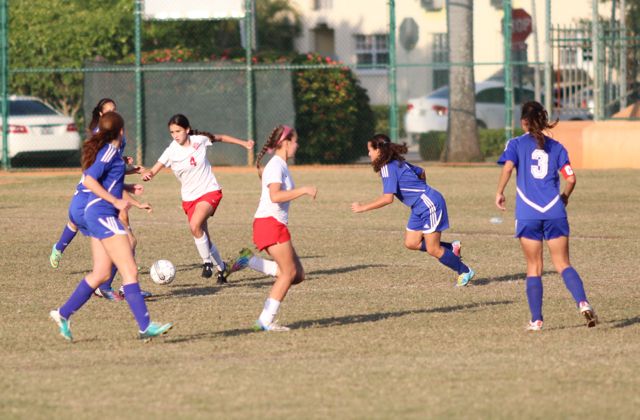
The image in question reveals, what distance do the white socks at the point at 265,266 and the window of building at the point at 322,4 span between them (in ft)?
144

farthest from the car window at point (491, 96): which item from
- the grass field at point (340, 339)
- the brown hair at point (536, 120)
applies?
the brown hair at point (536, 120)

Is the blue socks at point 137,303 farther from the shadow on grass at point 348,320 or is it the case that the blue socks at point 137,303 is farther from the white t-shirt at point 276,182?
the white t-shirt at point 276,182

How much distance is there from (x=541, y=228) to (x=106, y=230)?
3.10 m

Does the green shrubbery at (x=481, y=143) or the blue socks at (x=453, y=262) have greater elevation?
the green shrubbery at (x=481, y=143)

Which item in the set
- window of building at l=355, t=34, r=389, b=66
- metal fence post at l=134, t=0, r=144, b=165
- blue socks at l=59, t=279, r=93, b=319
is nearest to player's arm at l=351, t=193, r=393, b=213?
blue socks at l=59, t=279, r=93, b=319

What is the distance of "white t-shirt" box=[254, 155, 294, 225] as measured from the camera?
9.91m

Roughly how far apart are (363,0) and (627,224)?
36412 mm

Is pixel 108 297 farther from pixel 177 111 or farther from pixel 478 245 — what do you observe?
pixel 177 111

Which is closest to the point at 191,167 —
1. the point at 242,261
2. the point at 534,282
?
the point at 242,261

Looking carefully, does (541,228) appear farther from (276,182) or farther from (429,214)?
(429,214)

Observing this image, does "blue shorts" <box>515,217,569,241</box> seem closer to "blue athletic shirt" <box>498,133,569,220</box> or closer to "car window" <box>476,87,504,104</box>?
"blue athletic shirt" <box>498,133,569,220</box>

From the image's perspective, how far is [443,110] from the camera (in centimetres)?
3722

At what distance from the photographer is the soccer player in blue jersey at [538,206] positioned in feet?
32.8

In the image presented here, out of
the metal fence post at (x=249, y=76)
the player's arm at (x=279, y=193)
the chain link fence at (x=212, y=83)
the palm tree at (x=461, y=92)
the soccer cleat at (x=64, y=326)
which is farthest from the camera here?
the palm tree at (x=461, y=92)
